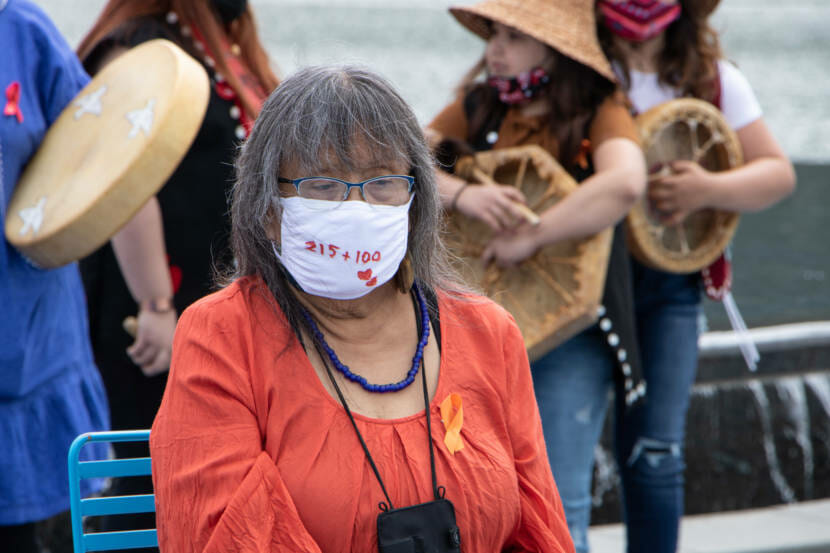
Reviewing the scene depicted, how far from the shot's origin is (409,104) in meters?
1.94

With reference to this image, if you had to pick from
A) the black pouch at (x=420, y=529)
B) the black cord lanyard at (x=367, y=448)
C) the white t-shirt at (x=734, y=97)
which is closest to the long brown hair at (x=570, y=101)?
the white t-shirt at (x=734, y=97)

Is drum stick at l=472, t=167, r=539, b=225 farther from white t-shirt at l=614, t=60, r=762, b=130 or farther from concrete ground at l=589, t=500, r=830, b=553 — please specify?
concrete ground at l=589, t=500, r=830, b=553

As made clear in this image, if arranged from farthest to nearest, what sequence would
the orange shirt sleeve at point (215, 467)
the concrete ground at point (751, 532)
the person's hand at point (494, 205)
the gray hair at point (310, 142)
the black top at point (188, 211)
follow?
the concrete ground at point (751, 532) < the person's hand at point (494, 205) < the black top at point (188, 211) < the gray hair at point (310, 142) < the orange shirt sleeve at point (215, 467)

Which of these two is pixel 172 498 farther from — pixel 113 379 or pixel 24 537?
pixel 113 379

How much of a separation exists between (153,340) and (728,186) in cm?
176

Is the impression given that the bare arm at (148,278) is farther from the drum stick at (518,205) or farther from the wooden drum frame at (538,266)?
the drum stick at (518,205)

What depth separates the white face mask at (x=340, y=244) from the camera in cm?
184

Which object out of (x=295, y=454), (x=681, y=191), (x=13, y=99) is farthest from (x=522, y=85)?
(x=295, y=454)

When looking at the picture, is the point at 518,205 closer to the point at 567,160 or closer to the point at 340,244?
the point at 567,160

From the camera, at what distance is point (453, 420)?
189 centimetres

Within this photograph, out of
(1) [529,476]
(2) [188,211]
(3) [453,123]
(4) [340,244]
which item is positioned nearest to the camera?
(4) [340,244]

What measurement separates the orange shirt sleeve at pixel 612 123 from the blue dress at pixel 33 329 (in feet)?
4.53

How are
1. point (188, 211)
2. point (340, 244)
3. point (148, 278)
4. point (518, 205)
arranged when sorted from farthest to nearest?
point (518, 205), point (188, 211), point (148, 278), point (340, 244)

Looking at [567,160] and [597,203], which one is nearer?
[597,203]
